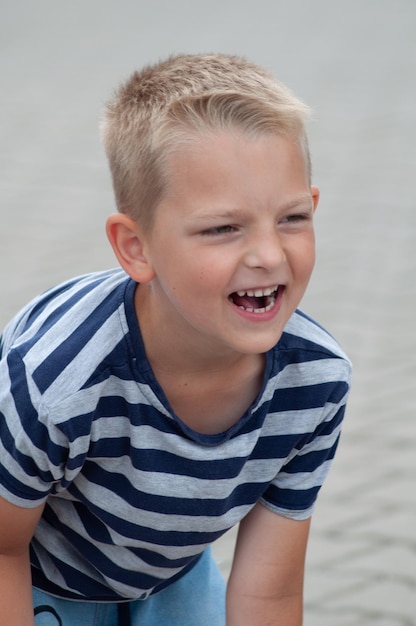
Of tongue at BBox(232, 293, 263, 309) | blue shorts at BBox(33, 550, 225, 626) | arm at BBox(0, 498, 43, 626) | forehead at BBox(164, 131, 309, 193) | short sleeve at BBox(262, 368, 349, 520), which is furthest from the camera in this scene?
blue shorts at BBox(33, 550, 225, 626)

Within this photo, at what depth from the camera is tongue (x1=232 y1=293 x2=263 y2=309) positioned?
5.74 ft

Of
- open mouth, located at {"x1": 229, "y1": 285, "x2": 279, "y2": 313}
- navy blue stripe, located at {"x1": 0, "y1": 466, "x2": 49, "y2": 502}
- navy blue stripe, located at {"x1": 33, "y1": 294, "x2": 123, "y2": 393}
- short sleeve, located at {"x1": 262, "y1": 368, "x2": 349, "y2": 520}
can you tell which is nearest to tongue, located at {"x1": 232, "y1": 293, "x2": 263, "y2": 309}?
open mouth, located at {"x1": 229, "y1": 285, "x2": 279, "y2": 313}

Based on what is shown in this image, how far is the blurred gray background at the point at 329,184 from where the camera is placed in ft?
10.4

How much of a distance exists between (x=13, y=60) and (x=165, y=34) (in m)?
1.28

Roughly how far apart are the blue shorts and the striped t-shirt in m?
0.04

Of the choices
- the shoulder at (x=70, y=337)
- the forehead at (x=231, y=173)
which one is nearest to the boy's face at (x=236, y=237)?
the forehead at (x=231, y=173)

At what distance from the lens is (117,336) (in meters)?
1.82

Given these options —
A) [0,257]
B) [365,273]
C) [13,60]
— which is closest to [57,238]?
[0,257]

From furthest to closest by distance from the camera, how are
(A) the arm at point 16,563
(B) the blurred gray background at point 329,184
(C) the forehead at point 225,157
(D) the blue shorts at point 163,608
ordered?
1. (B) the blurred gray background at point 329,184
2. (D) the blue shorts at point 163,608
3. (A) the arm at point 16,563
4. (C) the forehead at point 225,157

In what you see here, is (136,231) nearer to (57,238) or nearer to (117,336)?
(117,336)

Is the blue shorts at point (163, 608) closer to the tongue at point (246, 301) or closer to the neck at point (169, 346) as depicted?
the neck at point (169, 346)

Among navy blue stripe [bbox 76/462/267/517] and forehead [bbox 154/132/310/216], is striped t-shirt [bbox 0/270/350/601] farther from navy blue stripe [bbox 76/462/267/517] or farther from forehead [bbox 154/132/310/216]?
forehead [bbox 154/132/310/216]

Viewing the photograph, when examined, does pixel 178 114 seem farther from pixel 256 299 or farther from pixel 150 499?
pixel 150 499

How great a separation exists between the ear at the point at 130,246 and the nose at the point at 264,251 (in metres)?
0.19
